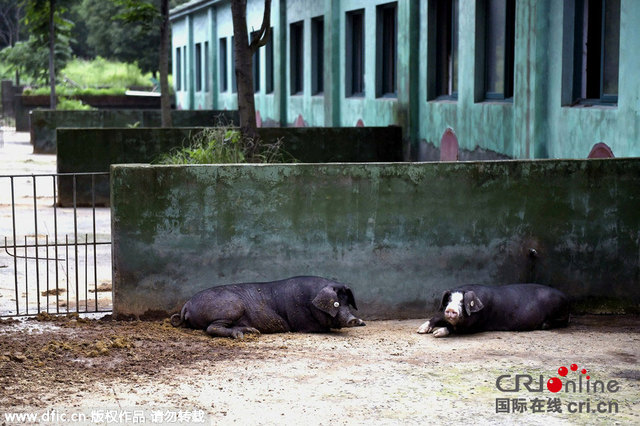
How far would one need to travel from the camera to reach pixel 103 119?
25094 millimetres

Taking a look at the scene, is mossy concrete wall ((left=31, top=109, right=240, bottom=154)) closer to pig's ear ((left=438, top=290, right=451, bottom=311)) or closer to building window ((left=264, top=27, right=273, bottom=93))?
building window ((left=264, top=27, right=273, bottom=93))

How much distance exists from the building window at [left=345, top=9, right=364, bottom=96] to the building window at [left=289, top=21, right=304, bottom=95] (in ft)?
13.7

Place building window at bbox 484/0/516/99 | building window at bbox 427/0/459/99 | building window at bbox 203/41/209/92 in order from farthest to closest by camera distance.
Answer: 1. building window at bbox 203/41/209/92
2. building window at bbox 427/0/459/99
3. building window at bbox 484/0/516/99

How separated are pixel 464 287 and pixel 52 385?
3.42 meters

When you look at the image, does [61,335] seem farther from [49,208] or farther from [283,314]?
[49,208]

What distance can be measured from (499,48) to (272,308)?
24.1ft

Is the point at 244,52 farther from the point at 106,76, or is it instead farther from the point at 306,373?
the point at 106,76

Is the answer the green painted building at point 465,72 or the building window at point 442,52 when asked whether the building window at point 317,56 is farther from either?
the building window at point 442,52

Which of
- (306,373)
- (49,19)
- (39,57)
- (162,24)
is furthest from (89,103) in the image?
(306,373)

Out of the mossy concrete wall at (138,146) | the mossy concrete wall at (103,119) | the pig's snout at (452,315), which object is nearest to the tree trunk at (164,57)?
the mossy concrete wall at (103,119)

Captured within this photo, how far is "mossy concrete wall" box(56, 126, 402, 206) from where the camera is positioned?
53.6 ft

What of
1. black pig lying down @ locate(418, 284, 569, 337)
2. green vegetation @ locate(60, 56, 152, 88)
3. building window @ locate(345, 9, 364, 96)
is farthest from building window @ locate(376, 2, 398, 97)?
green vegetation @ locate(60, 56, 152, 88)

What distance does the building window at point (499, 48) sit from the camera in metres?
13.9

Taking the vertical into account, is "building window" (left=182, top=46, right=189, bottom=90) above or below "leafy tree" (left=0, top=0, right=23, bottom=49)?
below
